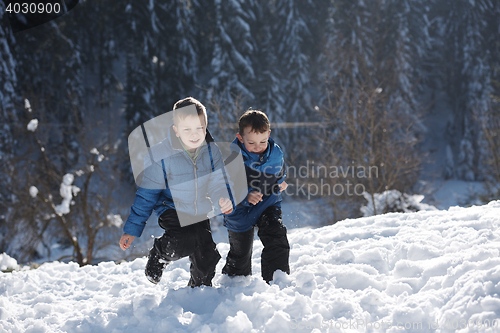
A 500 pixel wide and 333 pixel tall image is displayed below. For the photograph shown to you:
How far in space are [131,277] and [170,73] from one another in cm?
2067

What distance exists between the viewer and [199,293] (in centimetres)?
260

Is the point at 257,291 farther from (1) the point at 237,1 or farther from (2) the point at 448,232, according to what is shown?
(1) the point at 237,1

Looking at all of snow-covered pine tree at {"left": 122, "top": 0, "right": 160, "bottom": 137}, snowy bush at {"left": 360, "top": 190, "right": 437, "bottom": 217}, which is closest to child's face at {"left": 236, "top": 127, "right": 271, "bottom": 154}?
snowy bush at {"left": 360, "top": 190, "right": 437, "bottom": 217}

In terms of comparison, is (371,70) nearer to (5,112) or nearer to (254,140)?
(5,112)

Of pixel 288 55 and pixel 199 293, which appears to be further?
pixel 288 55

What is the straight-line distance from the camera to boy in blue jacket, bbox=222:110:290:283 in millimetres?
2820

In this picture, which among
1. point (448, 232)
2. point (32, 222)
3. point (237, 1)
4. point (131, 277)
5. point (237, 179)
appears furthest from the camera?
point (237, 1)

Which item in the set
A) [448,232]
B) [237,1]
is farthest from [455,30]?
[448,232]

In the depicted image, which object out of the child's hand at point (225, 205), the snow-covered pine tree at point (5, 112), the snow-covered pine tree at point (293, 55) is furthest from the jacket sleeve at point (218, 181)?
the snow-covered pine tree at point (293, 55)

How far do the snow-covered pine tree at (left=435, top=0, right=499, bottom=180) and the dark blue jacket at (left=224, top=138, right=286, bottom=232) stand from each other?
2464 centimetres

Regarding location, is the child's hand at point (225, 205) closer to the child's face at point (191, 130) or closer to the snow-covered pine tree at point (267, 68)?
the child's face at point (191, 130)

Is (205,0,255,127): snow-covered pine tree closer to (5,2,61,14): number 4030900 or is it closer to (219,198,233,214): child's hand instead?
(5,2,61,14): number 4030900

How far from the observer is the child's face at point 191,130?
2.67 metres

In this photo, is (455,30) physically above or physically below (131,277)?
above
